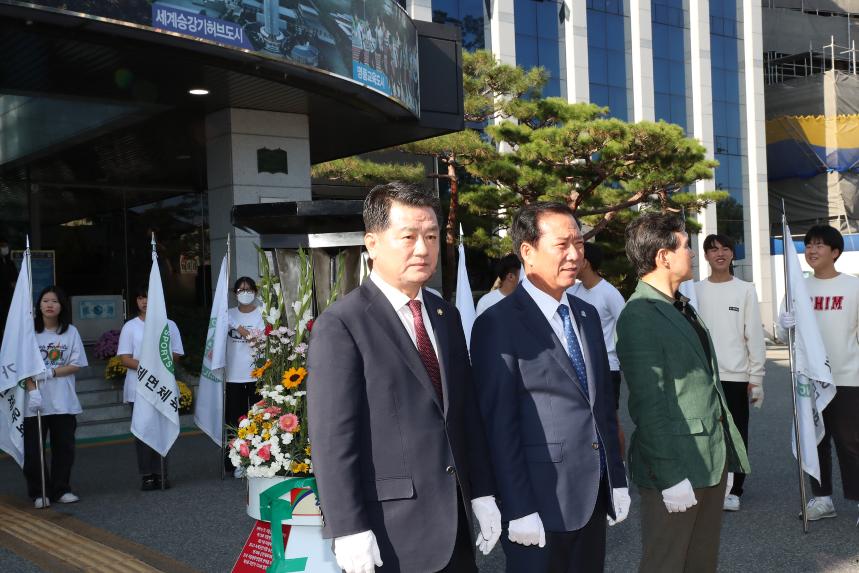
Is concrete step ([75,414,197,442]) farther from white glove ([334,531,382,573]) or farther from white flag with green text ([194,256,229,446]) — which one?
white glove ([334,531,382,573])

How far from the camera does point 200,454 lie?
976 cm

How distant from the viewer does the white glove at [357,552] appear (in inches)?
99.8

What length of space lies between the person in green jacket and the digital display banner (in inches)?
269

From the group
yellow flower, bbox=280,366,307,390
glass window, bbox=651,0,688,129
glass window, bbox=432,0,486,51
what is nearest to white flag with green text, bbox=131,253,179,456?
yellow flower, bbox=280,366,307,390

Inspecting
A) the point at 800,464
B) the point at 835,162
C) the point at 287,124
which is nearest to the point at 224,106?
the point at 287,124

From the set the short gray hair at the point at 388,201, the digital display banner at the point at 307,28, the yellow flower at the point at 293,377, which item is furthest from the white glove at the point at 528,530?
the digital display banner at the point at 307,28

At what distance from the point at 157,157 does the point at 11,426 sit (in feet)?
33.2

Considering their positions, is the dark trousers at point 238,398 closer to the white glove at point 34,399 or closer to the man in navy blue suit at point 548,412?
the white glove at point 34,399

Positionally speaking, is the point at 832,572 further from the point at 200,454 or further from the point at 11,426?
the point at 200,454

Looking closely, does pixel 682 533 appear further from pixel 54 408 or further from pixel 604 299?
pixel 54 408

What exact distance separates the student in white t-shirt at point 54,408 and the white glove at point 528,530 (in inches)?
219

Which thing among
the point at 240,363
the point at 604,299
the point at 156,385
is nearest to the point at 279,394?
the point at 604,299

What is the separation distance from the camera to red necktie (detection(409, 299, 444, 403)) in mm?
2814

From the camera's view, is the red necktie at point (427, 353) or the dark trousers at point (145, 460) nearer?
the red necktie at point (427, 353)
